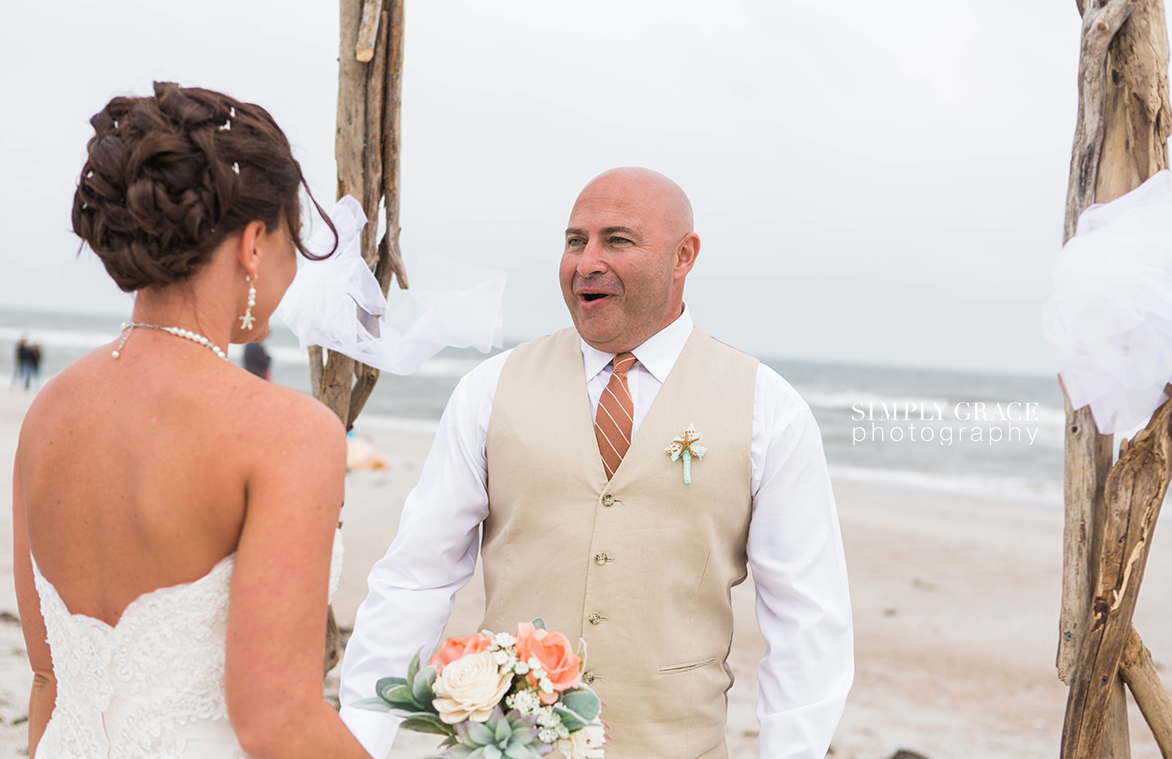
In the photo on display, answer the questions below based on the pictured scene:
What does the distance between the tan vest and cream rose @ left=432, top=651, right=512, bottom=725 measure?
670 mm

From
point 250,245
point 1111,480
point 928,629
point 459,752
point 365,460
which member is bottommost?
point 928,629

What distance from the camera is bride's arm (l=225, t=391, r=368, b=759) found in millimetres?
1169

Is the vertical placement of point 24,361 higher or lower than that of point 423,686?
lower

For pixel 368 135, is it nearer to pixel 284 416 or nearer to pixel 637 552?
pixel 637 552

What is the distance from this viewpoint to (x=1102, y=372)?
222cm

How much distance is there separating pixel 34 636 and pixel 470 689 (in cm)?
76

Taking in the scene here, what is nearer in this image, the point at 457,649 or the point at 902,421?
the point at 457,649

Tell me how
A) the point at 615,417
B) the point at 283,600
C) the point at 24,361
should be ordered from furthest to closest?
the point at 24,361 < the point at 615,417 < the point at 283,600

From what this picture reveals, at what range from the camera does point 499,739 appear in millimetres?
1351

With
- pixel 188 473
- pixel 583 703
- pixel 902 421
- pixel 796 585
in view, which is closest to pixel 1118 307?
pixel 796 585

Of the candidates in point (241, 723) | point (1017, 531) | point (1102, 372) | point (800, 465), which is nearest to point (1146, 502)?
point (1102, 372)

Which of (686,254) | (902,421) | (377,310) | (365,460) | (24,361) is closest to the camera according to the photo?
(686,254)

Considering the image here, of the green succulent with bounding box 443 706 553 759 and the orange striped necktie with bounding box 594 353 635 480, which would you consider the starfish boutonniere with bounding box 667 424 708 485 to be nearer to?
the orange striped necktie with bounding box 594 353 635 480

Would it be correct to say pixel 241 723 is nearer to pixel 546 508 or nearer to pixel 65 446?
pixel 65 446
